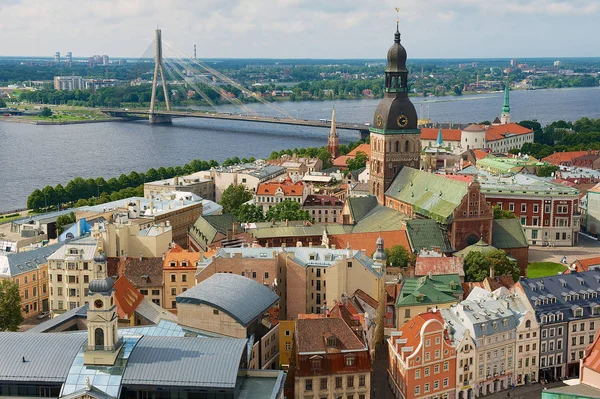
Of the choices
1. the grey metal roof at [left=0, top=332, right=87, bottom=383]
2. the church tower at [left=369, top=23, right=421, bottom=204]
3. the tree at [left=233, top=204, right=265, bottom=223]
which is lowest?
the tree at [left=233, top=204, right=265, bottom=223]

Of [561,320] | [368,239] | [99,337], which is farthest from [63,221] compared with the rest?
[561,320]

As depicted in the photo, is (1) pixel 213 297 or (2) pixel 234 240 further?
(2) pixel 234 240

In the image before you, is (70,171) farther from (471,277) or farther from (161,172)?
(471,277)

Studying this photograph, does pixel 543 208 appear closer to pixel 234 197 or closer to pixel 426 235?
pixel 426 235

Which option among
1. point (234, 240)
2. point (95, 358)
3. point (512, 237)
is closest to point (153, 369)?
point (95, 358)

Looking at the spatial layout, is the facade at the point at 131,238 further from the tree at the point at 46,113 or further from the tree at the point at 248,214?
the tree at the point at 46,113

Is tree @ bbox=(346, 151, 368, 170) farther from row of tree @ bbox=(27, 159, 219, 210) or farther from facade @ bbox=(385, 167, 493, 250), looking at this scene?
facade @ bbox=(385, 167, 493, 250)

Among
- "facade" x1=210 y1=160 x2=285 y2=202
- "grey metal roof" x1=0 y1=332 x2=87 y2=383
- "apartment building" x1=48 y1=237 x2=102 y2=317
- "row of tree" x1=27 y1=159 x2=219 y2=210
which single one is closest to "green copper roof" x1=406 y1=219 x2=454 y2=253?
"apartment building" x1=48 y1=237 x2=102 y2=317
